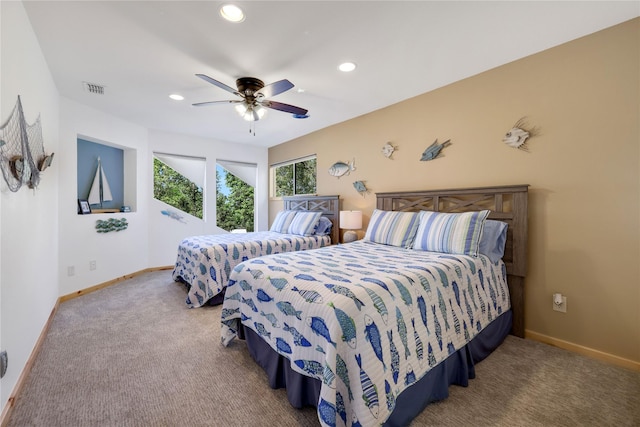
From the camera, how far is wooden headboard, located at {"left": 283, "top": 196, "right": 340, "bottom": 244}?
429 cm

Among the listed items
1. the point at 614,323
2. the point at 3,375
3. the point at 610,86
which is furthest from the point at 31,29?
the point at 614,323

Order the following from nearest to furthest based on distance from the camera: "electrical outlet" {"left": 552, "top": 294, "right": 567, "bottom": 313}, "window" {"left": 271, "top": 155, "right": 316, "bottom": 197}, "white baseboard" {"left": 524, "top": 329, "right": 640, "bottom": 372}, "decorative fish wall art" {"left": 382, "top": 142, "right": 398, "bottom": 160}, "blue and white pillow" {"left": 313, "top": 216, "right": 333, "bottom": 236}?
"white baseboard" {"left": 524, "top": 329, "right": 640, "bottom": 372} → "electrical outlet" {"left": 552, "top": 294, "right": 567, "bottom": 313} → "decorative fish wall art" {"left": 382, "top": 142, "right": 398, "bottom": 160} → "blue and white pillow" {"left": 313, "top": 216, "right": 333, "bottom": 236} → "window" {"left": 271, "top": 155, "right": 316, "bottom": 197}

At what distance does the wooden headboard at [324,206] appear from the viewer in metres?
4.29

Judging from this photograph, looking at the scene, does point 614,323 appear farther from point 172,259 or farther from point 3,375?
point 172,259

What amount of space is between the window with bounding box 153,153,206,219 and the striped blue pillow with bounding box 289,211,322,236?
2.11 metres

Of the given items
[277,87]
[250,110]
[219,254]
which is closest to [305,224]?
[219,254]

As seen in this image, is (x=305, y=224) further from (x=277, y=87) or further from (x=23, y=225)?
(x=23, y=225)

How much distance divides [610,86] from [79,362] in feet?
14.6

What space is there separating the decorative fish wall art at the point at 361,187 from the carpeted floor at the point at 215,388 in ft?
7.64

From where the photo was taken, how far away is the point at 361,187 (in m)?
3.90

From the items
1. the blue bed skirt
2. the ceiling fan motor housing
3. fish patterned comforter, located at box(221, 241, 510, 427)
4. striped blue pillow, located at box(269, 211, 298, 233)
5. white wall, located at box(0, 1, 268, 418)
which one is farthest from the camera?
striped blue pillow, located at box(269, 211, 298, 233)

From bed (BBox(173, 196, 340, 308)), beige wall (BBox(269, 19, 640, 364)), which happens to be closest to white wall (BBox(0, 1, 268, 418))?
bed (BBox(173, 196, 340, 308))

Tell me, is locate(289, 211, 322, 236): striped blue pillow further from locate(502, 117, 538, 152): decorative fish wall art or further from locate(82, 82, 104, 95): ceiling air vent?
locate(82, 82, 104, 95): ceiling air vent

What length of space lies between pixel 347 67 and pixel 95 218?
386cm
